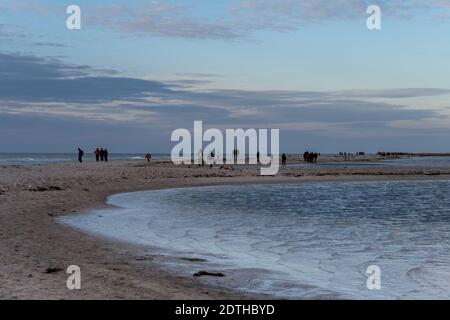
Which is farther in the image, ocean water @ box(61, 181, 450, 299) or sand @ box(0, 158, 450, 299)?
ocean water @ box(61, 181, 450, 299)

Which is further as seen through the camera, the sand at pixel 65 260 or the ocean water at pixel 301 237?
the ocean water at pixel 301 237

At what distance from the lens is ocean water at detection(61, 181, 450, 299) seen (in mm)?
10719

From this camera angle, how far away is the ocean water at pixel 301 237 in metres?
10.7

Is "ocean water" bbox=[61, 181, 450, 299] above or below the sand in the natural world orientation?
below

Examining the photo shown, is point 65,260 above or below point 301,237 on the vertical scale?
above

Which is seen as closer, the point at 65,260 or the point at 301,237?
the point at 65,260

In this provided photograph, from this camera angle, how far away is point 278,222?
2041 centimetres

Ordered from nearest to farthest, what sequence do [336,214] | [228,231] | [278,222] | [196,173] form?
[228,231] → [278,222] → [336,214] → [196,173]

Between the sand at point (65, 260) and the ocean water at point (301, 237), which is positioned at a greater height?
the sand at point (65, 260)

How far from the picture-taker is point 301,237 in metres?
16.7
